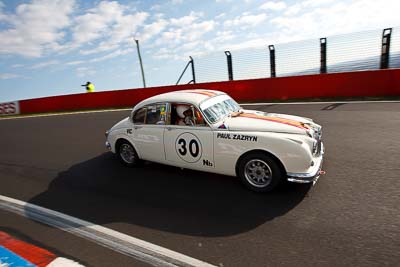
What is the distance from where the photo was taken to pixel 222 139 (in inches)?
177

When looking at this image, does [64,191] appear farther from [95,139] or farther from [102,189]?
[95,139]

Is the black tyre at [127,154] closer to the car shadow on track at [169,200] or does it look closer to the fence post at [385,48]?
the car shadow on track at [169,200]

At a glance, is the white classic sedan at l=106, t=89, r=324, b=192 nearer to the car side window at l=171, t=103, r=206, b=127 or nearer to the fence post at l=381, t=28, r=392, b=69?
the car side window at l=171, t=103, r=206, b=127

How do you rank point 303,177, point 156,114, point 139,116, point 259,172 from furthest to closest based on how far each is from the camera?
point 139,116 → point 156,114 → point 259,172 → point 303,177

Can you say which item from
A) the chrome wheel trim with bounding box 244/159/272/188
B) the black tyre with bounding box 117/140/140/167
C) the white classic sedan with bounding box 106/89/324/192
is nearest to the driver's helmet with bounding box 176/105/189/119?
the white classic sedan with bounding box 106/89/324/192

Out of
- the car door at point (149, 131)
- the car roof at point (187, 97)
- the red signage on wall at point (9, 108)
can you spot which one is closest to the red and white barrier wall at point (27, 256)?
the car door at point (149, 131)

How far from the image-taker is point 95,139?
8.55 m

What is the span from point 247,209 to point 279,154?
3.03 feet

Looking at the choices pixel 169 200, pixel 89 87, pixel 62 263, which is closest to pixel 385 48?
pixel 169 200

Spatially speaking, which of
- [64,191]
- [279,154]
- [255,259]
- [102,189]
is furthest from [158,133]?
[255,259]

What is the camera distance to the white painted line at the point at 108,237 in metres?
3.01

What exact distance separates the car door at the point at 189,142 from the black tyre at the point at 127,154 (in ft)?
3.27

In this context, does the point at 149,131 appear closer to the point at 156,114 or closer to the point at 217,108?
the point at 156,114

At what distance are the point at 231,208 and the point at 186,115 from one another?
1868mm
